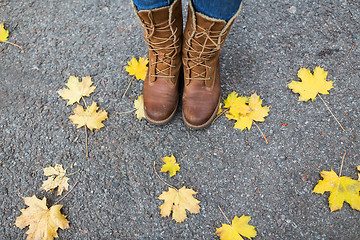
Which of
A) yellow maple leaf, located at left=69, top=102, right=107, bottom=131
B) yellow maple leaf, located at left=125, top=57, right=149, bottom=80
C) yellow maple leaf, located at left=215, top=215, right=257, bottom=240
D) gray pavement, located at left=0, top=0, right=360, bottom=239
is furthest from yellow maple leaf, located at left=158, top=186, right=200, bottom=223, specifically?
yellow maple leaf, located at left=125, top=57, right=149, bottom=80

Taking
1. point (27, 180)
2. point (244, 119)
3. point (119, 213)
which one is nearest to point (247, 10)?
point (244, 119)

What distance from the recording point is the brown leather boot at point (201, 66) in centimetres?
122

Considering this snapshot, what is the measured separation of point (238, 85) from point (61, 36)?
1374 mm

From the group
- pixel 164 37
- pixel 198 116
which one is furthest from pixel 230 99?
pixel 164 37

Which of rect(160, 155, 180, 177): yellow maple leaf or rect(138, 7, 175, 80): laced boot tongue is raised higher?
rect(138, 7, 175, 80): laced boot tongue

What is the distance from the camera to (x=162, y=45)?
1388 mm

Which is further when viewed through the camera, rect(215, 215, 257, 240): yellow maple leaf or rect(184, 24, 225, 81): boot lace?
rect(215, 215, 257, 240): yellow maple leaf

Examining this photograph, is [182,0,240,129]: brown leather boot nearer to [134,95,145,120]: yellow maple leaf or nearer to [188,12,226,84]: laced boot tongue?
[188,12,226,84]: laced boot tongue

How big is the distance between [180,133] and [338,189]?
0.95 m

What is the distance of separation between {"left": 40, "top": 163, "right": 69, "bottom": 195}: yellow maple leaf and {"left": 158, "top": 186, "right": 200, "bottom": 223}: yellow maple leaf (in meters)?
0.58

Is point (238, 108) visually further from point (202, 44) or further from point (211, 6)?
point (211, 6)

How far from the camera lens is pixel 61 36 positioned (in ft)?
6.56

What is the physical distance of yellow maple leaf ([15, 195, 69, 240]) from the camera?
142cm

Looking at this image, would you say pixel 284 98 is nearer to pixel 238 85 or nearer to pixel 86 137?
pixel 238 85
